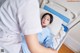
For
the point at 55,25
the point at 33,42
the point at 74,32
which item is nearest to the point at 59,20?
the point at 55,25

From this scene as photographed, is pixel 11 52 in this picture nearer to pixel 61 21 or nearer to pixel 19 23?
pixel 19 23

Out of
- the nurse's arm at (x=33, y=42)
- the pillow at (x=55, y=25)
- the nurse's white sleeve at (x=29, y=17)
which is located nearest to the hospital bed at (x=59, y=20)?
the pillow at (x=55, y=25)

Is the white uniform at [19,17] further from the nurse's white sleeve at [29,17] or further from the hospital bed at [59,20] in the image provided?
the hospital bed at [59,20]

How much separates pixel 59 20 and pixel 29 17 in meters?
0.84

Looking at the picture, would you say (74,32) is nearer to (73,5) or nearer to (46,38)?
(73,5)

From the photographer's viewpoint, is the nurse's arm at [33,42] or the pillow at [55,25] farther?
the pillow at [55,25]

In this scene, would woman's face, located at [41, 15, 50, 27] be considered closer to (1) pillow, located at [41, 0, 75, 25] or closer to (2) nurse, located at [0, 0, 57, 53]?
(1) pillow, located at [41, 0, 75, 25]

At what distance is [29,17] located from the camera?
31.1 inches

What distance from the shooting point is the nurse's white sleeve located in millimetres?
784

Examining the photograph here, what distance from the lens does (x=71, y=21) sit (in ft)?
5.44

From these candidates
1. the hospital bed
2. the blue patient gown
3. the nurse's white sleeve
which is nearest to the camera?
the nurse's white sleeve

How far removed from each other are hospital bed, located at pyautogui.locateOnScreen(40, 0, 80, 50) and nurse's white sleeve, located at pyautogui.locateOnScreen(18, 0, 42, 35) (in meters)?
0.66

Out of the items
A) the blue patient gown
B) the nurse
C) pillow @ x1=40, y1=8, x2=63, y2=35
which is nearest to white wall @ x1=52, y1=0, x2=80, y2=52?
pillow @ x1=40, y1=8, x2=63, y2=35

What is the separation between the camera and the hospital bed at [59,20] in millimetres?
1516
